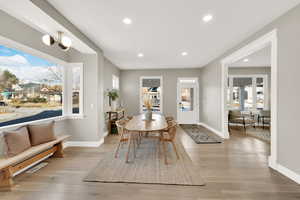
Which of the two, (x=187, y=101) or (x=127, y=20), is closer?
(x=127, y=20)

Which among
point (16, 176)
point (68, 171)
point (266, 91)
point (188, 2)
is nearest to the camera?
point (188, 2)

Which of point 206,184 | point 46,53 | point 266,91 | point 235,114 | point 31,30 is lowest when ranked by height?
point 206,184

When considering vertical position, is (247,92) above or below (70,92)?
above

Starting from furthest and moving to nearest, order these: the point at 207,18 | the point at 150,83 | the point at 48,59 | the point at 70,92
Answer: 1. the point at 150,83
2. the point at 70,92
3. the point at 48,59
4. the point at 207,18

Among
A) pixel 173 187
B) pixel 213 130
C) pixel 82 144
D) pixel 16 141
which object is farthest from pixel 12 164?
pixel 213 130

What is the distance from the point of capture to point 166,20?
2.41m

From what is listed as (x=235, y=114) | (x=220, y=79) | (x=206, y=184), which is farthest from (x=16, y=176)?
(x=235, y=114)

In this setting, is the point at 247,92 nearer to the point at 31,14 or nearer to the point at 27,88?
the point at 31,14

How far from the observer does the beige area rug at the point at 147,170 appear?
6.77ft

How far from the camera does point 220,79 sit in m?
4.40

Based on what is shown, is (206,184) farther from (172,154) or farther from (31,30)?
(31,30)

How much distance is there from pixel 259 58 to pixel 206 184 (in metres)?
4.98

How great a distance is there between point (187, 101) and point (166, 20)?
15.3 ft

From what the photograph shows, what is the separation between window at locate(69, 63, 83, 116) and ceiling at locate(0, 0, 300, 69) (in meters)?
0.90
